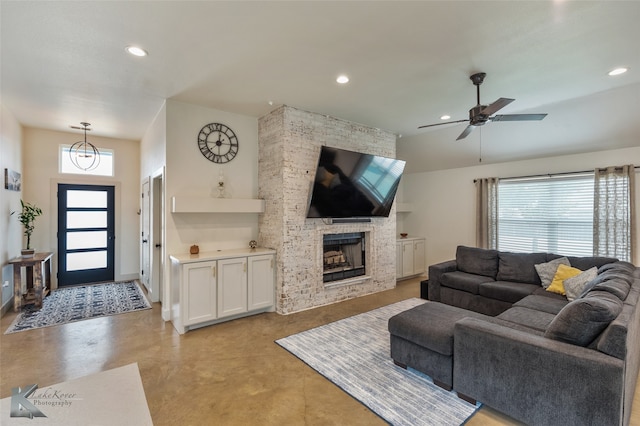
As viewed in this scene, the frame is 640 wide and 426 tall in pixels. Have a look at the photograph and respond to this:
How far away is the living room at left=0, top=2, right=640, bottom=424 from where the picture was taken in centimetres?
341

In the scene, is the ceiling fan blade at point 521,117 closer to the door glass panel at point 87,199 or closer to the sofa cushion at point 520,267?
the sofa cushion at point 520,267

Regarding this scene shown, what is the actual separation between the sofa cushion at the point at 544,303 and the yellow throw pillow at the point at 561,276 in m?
0.19

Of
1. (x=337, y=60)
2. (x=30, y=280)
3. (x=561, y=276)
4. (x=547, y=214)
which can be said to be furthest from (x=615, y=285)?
(x=30, y=280)

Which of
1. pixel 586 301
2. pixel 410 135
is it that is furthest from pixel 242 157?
pixel 586 301

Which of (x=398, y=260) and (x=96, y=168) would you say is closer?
(x=96, y=168)

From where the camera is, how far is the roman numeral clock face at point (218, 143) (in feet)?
13.9

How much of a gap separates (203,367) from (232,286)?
47.8 inches

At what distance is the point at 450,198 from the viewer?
650cm

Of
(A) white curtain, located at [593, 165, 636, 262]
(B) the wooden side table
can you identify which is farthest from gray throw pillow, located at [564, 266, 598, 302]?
(B) the wooden side table

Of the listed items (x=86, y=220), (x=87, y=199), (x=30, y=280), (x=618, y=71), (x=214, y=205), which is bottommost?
(x=30, y=280)

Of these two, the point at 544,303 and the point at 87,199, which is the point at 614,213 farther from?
the point at 87,199

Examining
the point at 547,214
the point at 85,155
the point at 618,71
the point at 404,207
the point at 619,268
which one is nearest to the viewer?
the point at 618,71

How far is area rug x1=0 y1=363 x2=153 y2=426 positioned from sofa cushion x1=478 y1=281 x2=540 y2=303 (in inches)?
Result: 161

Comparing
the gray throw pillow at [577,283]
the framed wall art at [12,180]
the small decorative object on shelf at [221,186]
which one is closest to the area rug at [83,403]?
the small decorative object on shelf at [221,186]
